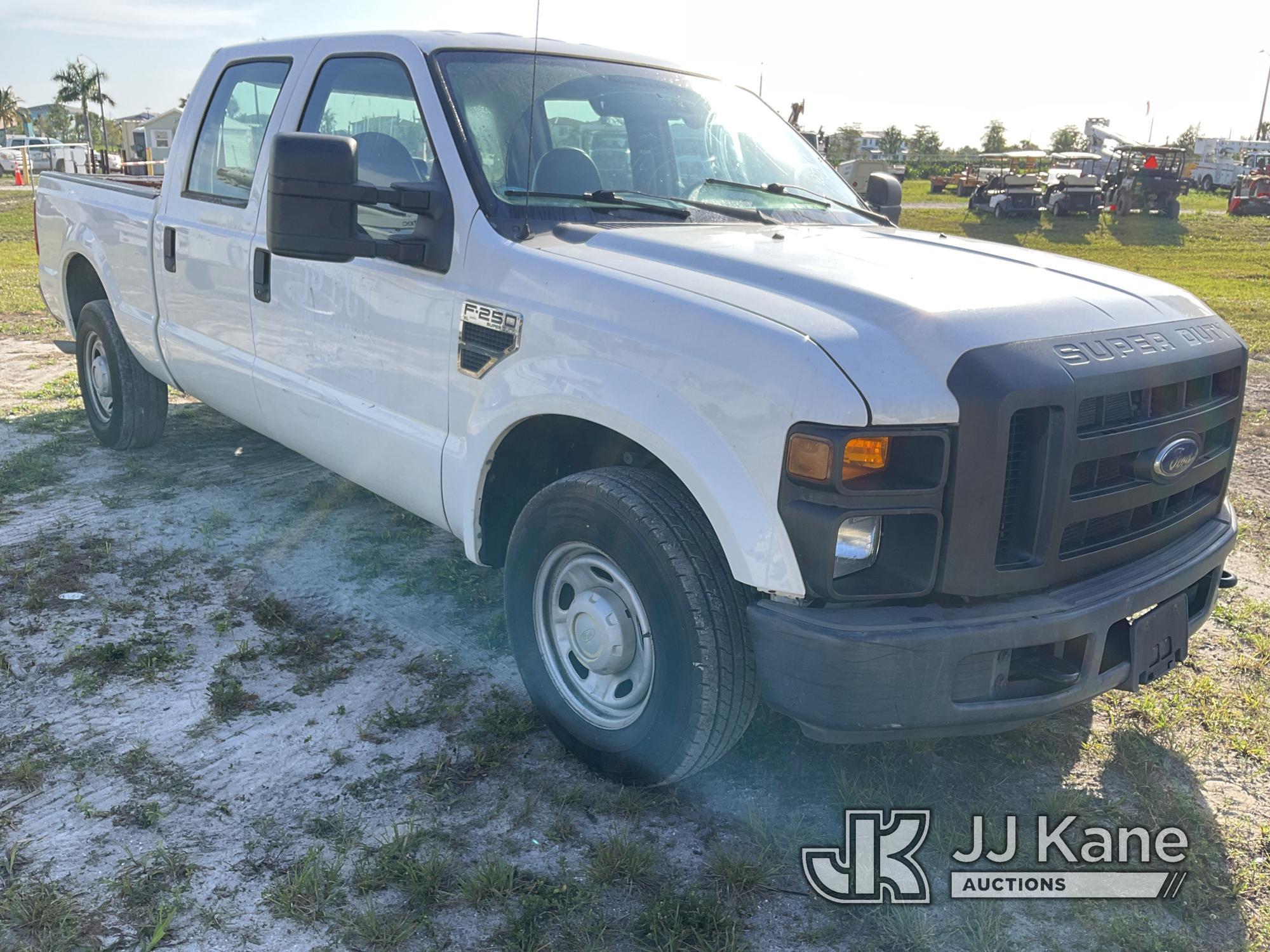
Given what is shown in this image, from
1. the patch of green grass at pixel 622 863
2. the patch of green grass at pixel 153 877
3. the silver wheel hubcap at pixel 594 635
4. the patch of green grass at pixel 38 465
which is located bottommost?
the patch of green grass at pixel 153 877

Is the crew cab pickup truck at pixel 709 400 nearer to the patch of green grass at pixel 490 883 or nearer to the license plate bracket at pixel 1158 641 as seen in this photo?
the license plate bracket at pixel 1158 641

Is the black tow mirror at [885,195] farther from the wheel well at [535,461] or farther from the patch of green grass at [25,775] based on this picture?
the patch of green grass at [25,775]

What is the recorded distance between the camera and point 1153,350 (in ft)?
8.52

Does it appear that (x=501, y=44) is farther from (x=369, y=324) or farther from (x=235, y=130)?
(x=235, y=130)

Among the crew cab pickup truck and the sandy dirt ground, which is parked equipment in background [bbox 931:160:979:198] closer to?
the sandy dirt ground

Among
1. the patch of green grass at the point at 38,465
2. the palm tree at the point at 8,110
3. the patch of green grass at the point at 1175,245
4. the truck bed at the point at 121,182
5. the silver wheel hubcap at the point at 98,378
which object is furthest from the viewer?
the palm tree at the point at 8,110

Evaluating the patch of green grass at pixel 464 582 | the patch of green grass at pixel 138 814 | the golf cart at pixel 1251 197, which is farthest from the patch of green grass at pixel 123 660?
the golf cart at pixel 1251 197

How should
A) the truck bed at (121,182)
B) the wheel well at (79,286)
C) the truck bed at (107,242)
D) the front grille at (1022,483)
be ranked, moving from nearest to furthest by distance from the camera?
the front grille at (1022,483) < the truck bed at (107,242) < the truck bed at (121,182) < the wheel well at (79,286)

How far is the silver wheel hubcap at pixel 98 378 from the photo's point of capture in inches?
230

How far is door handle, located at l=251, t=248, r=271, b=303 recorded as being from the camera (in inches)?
158

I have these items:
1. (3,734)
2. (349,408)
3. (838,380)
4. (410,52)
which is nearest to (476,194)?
(410,52)

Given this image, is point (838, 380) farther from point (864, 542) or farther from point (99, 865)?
point (99, 865)

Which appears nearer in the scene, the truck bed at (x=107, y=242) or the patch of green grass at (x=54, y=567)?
the patch of green grass at (x=54, y=567)

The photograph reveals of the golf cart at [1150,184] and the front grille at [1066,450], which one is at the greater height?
the golf cart at [1150,184]
